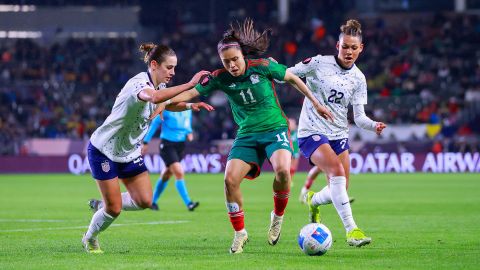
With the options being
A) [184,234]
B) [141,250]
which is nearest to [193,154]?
[184,234]

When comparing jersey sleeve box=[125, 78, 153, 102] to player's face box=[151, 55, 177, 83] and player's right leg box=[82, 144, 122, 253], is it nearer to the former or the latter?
player's face box=[151, 55, 177, 83]

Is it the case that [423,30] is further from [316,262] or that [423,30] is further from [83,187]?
[316,262]

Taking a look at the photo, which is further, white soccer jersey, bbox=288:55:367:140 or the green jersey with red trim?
white soccer jersey, bbox=288:55:367:140

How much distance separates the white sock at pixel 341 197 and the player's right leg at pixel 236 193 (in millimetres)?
1178

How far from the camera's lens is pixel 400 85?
133ft

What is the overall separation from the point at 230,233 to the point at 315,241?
324 cm

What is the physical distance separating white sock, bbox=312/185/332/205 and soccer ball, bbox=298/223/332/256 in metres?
1.72

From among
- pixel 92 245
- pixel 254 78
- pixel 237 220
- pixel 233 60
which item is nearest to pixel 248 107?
pixel 254 78

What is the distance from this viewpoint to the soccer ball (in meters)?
10.2

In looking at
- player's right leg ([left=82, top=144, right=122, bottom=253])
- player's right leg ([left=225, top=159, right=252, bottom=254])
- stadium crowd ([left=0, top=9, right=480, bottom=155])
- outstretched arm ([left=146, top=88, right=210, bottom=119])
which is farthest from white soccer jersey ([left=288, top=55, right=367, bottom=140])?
stadium crowd ([left=0, top=9, right=480, bottom=155])

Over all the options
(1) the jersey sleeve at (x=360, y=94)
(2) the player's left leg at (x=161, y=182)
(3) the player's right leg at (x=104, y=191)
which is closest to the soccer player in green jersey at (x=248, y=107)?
(3) the player's right leg at (x=104, y=191)

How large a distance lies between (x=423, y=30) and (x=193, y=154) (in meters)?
14.0

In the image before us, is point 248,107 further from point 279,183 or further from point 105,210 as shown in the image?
point 105,210

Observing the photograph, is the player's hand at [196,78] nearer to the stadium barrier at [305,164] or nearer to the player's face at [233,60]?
the player's face at [233,60]
